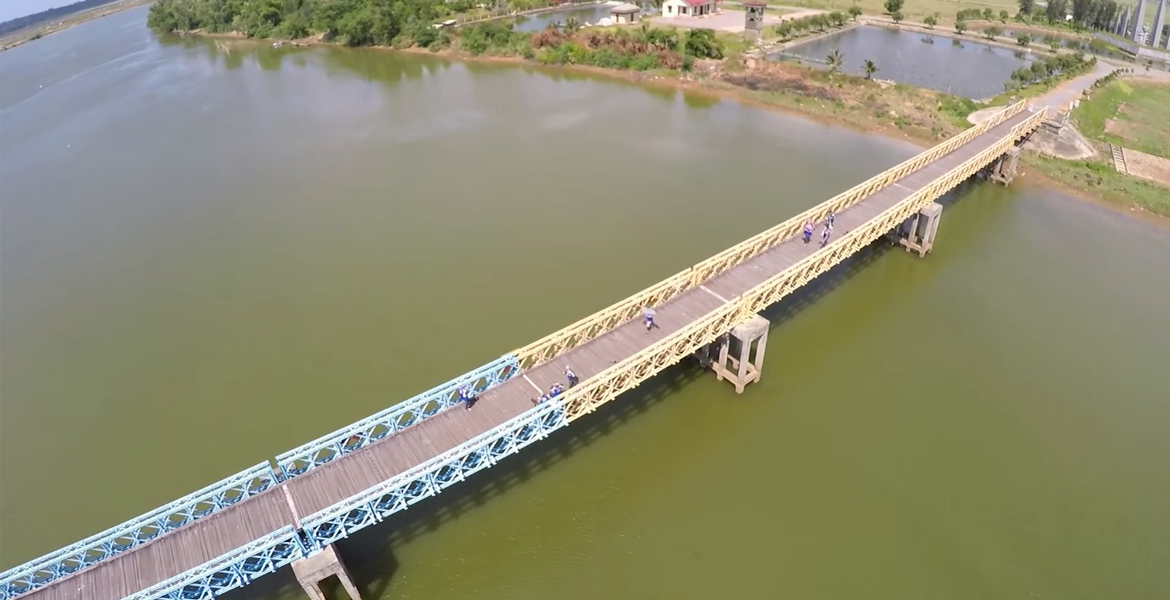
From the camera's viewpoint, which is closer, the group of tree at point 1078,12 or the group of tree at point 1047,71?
the group of tree at point 1047,71

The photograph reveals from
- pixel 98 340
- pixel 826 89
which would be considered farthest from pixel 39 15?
pixel 826 89

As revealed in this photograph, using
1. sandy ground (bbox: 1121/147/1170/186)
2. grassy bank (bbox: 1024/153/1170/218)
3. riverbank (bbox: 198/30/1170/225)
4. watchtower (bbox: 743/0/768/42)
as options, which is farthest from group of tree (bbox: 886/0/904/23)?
grassy bank (bbox: 1024/153/1170/218)

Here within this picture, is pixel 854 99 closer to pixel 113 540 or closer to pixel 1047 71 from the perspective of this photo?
pixel 1047 71

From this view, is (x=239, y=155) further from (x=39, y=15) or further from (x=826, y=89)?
(x=39, y=15)

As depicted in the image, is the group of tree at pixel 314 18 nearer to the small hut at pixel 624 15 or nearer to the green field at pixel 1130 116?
the small hut at pixel 624 15

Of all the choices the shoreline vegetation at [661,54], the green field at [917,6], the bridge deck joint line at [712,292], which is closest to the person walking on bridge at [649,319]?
the bridge deck joint line at [712,292]
